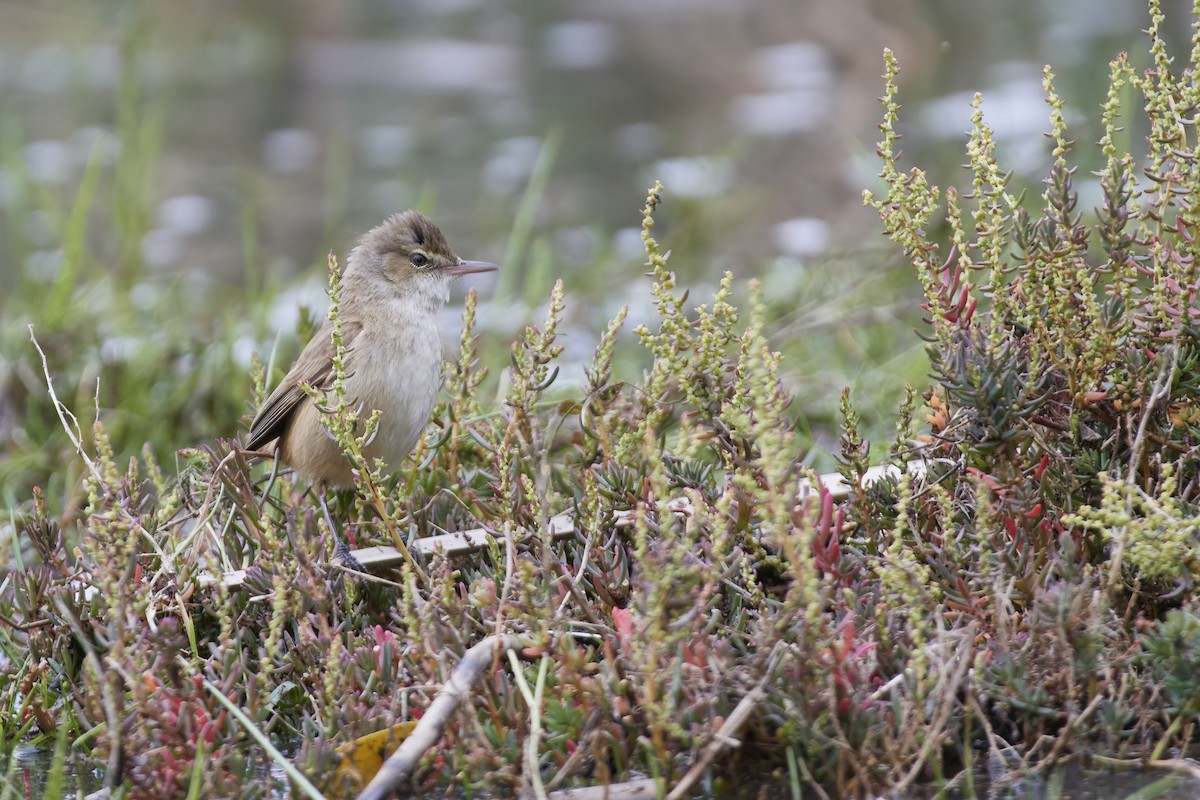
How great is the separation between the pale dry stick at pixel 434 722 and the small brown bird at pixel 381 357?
1322 millimetres

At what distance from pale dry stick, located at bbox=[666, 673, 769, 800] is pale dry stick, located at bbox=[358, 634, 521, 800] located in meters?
0.39

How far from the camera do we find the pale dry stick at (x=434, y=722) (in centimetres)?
234

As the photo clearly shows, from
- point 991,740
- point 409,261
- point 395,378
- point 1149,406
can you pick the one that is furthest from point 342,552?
point 1149,406

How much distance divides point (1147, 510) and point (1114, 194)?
61cm

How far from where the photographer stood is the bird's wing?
4168 mm

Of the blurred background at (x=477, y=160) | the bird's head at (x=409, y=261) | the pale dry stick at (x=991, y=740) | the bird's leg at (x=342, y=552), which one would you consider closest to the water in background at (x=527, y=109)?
the blurred background at (x=477, y=160)

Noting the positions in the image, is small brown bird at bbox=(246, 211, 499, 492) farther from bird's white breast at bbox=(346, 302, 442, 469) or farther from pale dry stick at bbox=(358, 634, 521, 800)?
pale dry stick at bbox=(358, 634, 521, 800)

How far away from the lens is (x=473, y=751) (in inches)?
98.0

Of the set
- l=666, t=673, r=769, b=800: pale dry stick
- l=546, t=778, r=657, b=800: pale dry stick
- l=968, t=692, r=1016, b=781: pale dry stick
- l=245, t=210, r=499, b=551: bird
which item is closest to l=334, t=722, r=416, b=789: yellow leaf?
l=546, t=778, r=657, b=800: pale dry stick

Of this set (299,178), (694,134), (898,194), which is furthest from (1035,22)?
(898,194)

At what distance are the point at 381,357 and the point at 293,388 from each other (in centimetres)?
27

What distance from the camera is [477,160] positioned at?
9.84 m

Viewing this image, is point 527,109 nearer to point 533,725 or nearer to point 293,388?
point 293,388

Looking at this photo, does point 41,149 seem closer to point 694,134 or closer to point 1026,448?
point 694,134
